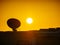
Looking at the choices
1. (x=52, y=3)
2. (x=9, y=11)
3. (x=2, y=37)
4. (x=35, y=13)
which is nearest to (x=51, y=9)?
(x=52, y=3)

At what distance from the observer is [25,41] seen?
4.27 ft

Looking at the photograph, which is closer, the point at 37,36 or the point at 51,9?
the point at 37,36

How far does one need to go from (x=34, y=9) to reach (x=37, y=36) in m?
0.96

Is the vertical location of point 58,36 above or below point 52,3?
below

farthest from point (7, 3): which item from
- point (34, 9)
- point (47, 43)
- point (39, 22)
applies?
point (47, 43)

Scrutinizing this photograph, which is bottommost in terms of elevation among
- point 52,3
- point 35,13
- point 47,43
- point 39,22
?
point 47,43

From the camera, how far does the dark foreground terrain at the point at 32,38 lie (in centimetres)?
128

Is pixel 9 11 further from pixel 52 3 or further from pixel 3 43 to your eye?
pixel 3 43

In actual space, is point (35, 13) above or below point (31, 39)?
above

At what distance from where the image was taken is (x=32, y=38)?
1.29 metres

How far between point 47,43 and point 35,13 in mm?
950

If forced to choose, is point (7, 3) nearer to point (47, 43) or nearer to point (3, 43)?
point (3, 43)

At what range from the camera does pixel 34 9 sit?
2.18m

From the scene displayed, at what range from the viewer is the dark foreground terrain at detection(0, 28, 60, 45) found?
4.19 feet
